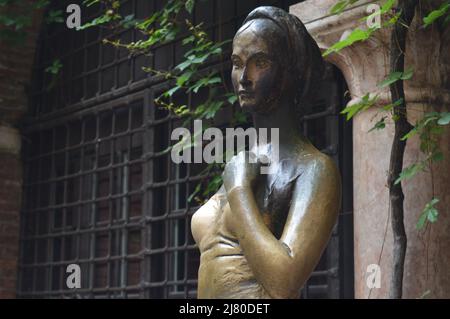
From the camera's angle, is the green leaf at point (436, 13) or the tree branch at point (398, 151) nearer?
the green leaf at point (436, 13)

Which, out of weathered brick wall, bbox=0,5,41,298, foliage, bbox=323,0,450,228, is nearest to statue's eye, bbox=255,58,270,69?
foliage, bbox=323,0,450,228

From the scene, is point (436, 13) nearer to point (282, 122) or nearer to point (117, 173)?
point (282, 122)

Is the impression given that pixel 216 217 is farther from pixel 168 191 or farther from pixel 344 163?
pixel 168 191

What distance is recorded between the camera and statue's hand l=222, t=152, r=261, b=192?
8.83 feet

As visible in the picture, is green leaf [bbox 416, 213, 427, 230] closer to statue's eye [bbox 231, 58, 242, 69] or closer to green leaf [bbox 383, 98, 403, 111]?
green leaf [bbox 383, 98, 403, 111]

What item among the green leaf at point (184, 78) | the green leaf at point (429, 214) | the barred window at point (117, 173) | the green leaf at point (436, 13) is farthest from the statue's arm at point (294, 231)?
the green leaf at point (184, 78)

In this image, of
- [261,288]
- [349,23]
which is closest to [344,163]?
[349,23]

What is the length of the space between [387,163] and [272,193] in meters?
1.53

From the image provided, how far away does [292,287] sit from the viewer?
257 centimetres

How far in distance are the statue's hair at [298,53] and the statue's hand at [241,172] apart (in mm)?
255

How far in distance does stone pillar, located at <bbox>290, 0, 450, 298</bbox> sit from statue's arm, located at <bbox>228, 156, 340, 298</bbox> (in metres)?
1.42

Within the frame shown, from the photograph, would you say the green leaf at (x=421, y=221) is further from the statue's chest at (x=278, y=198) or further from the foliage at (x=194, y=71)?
the foliage at (x=194, y=71)

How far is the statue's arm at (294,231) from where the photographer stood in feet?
8.39

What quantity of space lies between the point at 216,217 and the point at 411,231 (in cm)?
147
